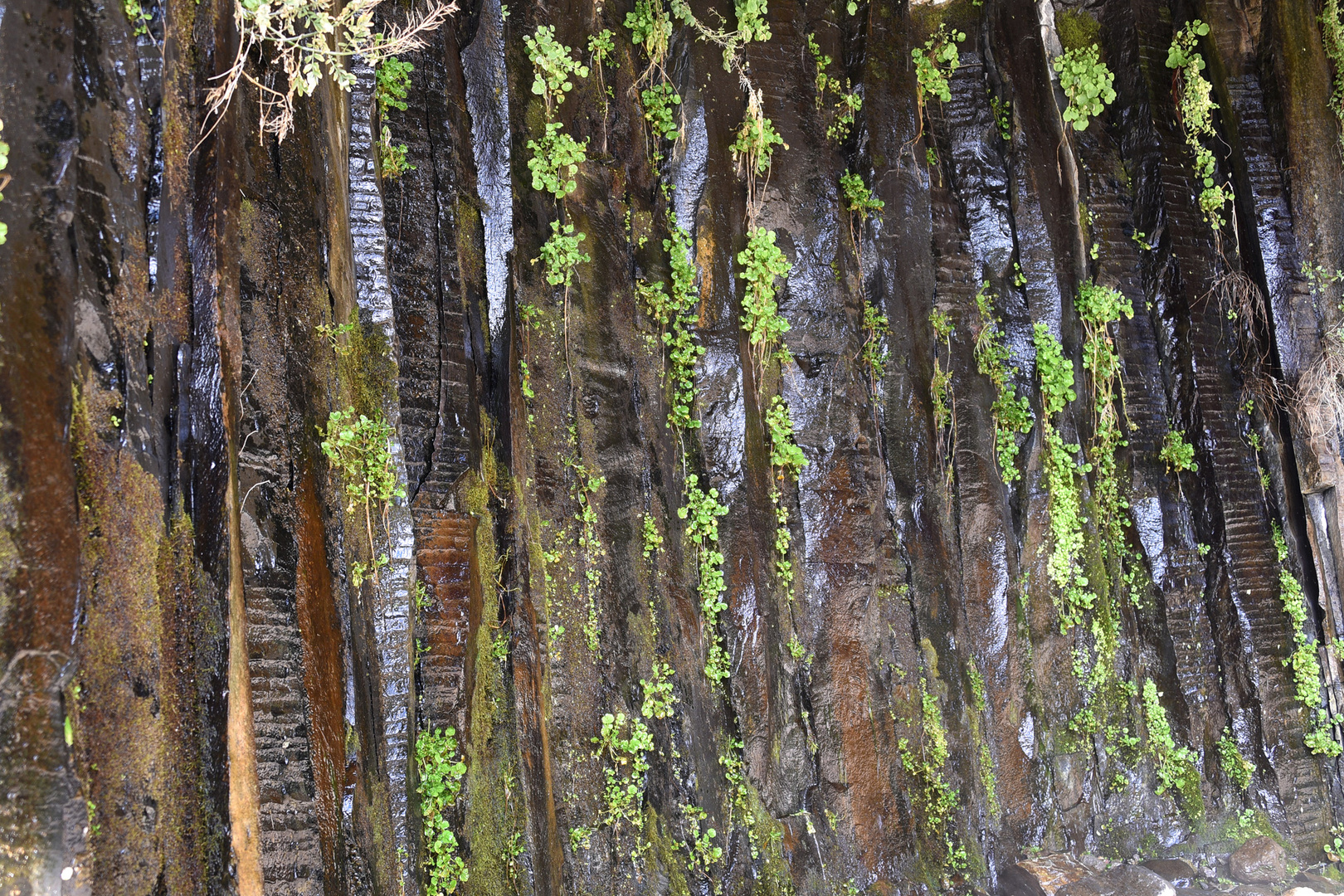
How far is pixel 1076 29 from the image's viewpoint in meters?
6.01

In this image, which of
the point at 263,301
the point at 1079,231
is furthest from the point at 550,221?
the point at 1079,231

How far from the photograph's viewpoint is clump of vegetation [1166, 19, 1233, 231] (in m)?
5.89

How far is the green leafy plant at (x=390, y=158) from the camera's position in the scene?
368 cm

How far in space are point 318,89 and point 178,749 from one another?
2.47 metres

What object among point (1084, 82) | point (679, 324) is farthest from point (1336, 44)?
point (679, 324)

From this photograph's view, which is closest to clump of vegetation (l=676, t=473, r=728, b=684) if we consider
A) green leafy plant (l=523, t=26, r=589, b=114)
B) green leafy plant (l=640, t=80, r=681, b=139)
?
green leafy plant (l=640, t=80, r=681, b=139)

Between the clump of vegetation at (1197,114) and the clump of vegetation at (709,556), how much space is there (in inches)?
169

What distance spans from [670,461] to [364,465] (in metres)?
1.73

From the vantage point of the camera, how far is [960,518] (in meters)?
5.29

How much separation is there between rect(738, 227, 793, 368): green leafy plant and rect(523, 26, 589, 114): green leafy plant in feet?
4.25

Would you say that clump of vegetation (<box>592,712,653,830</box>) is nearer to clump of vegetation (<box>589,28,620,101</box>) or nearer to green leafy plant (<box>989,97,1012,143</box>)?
clump of vegetation (<box>589,28,620,101</box>)

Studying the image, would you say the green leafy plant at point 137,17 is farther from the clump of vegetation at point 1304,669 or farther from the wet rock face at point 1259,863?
the wet rock face at point 1259,863

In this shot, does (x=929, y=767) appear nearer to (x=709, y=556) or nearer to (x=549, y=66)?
(x=709, y=556)

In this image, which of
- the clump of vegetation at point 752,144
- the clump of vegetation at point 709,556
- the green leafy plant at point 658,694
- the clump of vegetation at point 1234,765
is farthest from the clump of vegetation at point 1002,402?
the green leafy plant at point 658,694
